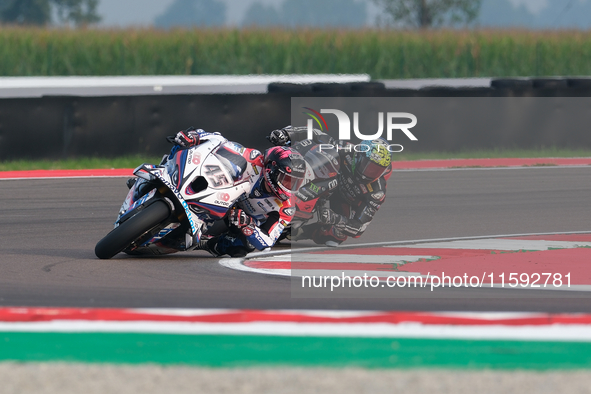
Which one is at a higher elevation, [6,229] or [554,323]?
[554,323]

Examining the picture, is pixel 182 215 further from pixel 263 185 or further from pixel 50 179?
pixel 50 179

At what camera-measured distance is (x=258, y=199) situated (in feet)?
26.0

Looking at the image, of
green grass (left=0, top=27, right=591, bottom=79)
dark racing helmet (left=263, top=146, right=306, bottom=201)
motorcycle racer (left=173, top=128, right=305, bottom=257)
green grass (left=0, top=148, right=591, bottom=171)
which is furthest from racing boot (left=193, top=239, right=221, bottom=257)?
green grass (left=0, top=27, right=591, bottom=79)

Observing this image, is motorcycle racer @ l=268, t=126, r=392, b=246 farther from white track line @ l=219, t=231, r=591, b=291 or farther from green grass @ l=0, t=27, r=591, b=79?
green grass @ l=0, t=27, r=591, b=79

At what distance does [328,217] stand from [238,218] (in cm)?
116

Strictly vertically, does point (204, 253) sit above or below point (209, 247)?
below

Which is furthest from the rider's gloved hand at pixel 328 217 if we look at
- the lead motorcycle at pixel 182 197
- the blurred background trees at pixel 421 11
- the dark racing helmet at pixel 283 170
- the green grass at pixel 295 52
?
the blurred background trees at pixel 421 11

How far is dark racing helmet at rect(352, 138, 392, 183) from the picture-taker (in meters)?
8.34

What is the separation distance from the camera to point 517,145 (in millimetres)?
16500

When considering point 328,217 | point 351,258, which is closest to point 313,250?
point 328,217

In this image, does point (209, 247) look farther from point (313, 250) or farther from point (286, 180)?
point (313, 250)

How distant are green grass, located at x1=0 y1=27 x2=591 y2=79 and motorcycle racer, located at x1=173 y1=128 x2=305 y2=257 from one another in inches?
797

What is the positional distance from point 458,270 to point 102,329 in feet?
11.6

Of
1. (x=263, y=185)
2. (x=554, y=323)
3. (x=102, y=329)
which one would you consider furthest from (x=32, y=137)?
(x=554, y=323)
